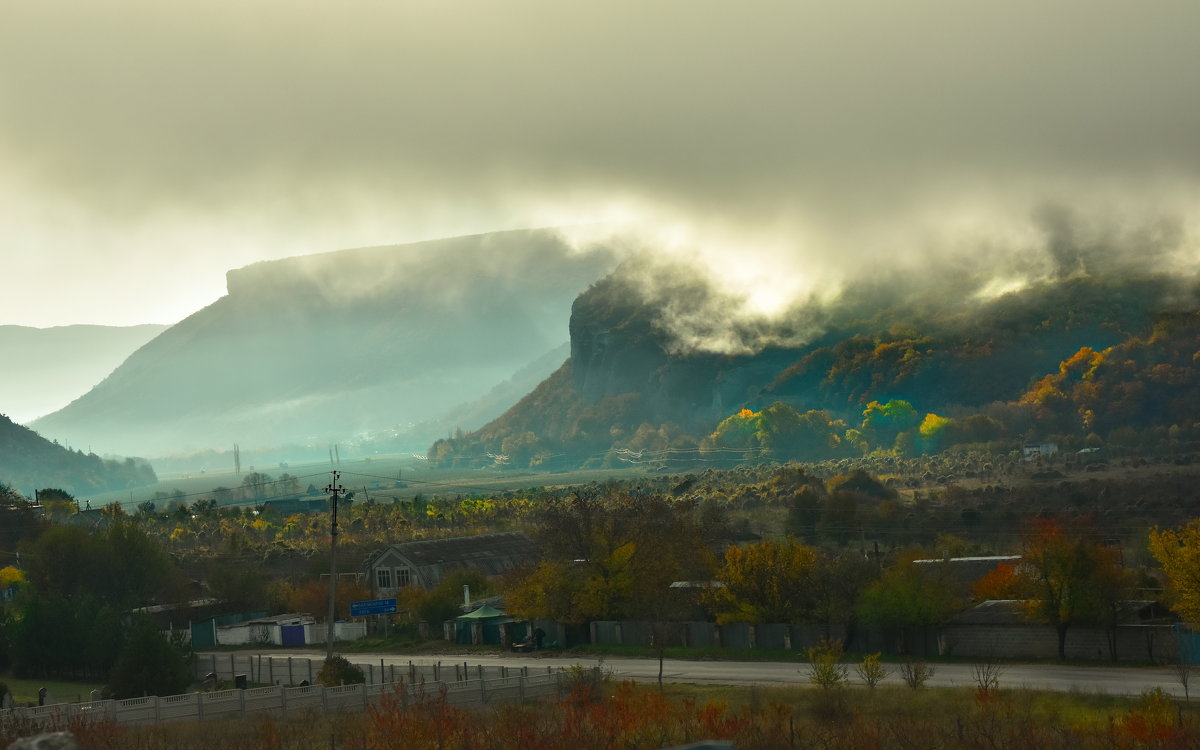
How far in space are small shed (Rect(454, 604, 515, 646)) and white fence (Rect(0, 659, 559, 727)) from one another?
23304 mm

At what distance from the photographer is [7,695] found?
50.5 metres

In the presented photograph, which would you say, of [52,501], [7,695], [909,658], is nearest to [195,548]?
[52,501]

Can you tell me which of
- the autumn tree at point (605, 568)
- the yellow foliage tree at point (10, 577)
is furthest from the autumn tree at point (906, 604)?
the yellow foliage tree at point (10, 577)

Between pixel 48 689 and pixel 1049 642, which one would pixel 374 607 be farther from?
pixel 1049 642

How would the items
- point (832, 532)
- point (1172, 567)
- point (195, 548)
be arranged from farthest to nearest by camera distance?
point (195, 548), point (832, 532), point (1172, 567)

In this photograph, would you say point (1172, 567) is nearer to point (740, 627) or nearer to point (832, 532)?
point (740, 627)

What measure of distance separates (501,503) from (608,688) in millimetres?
119063

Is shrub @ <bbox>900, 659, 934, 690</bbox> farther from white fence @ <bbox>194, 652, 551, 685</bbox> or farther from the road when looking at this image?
white fence @ <bbox>194, 652, 551, 685</bbox>

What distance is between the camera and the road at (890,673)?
43.5 meters

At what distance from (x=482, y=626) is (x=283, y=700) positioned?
27133 mm

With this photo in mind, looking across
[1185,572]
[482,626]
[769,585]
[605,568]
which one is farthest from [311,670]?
[1185,572]

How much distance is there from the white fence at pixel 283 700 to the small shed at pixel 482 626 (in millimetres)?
23304

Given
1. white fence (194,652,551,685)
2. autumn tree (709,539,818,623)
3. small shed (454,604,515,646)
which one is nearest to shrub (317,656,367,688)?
white fence (194,652,551,685)

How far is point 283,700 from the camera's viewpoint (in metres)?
42.6
